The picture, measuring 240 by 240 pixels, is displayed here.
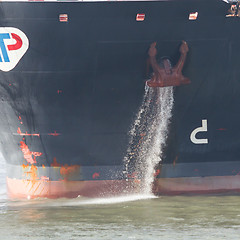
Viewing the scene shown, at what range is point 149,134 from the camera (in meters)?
15.1

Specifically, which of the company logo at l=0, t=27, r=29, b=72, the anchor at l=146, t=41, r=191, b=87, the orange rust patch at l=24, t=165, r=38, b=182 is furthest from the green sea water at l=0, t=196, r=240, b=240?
→ the company logo at l=0, t=27, r=29, b=72

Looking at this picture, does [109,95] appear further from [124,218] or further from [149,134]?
[124,218]

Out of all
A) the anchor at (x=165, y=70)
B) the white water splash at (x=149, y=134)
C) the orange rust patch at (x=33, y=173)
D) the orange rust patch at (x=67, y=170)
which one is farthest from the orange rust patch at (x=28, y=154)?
the anchor at (x=165, y=70)

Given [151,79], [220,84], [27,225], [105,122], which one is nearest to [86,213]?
[27,225]

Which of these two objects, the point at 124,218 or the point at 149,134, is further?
the point at 149,134

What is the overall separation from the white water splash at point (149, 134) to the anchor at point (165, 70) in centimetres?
24

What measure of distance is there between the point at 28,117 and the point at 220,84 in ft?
16.4

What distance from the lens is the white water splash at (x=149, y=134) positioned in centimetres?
1484

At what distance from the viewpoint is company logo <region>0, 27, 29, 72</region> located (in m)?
14.5

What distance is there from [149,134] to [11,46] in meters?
4.07

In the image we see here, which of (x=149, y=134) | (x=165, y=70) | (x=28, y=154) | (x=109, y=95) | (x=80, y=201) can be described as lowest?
(x=80, y=201)

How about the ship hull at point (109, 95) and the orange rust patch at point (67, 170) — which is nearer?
the ship hull at point (109, 95)

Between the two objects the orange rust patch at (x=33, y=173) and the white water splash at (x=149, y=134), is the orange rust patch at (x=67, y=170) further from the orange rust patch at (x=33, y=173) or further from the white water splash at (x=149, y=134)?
the white water splash at (x=149, y=134)

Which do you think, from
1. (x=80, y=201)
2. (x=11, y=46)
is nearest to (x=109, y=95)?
(x=11, y=46)
